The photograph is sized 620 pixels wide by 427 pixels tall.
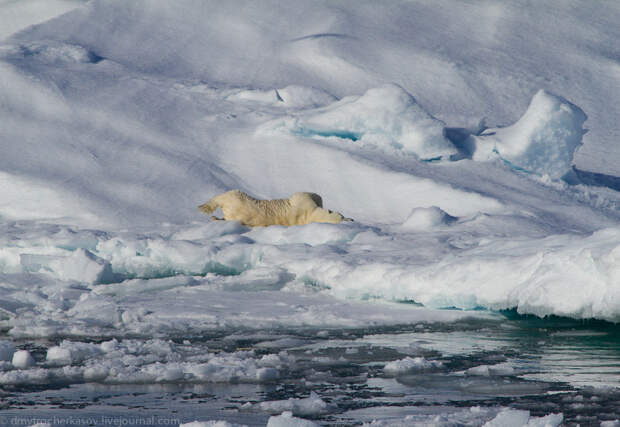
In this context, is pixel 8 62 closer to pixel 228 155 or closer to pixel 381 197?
pixel 228 155

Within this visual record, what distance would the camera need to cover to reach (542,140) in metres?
12.6

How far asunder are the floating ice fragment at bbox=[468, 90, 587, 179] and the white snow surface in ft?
0.10

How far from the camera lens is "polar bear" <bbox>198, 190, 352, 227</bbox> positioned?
10.7 metres

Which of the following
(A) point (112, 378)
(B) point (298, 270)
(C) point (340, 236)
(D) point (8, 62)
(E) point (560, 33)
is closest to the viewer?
(A) point (112, 378)

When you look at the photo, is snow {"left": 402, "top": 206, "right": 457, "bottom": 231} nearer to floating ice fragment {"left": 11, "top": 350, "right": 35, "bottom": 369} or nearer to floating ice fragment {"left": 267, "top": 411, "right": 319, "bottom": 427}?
floating ice fragment {"left": 11, "top": 350, "right": 35, "bottom": 369}

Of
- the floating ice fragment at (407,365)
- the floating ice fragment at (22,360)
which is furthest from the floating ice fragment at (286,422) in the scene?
the floating ice fragment at (22,360)

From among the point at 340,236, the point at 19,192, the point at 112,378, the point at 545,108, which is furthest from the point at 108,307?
the point at 545,108

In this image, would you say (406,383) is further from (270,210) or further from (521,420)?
(270,210)

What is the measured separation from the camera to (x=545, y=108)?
12477 millimetres

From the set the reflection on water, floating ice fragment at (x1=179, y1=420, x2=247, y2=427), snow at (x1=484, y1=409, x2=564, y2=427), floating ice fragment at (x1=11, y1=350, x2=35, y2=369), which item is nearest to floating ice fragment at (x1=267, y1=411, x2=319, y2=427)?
floating ice fragment at (x1=179, y1=420, x2=247, y2=427)

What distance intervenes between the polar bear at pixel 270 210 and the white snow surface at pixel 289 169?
501 mm

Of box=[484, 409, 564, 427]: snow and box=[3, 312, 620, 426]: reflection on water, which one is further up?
box=[484, 409, 564, 427]: snow

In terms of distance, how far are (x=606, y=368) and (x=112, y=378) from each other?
7.95 ft

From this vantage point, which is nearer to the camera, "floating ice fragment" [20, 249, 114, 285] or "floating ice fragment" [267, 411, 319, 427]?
"floating ice fragment" [267, 411, 319, 427]
